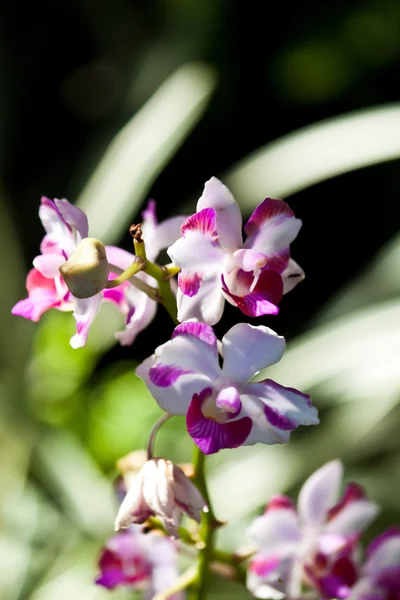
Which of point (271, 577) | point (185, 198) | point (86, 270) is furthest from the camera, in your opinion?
point (185, 198)

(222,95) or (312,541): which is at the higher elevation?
(222,95)

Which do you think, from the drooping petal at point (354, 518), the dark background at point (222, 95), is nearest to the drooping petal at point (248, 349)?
the drooping petal at point (354, 518)

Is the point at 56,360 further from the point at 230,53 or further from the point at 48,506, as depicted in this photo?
the point at 230,53

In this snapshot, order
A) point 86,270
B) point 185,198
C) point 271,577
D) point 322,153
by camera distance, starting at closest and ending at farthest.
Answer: point 86,270
point 271,577
point 322,153
point 185,198

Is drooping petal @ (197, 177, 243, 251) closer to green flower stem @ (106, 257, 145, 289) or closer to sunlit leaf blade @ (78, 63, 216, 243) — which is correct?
green flower stem @ (106, 257, 145, 289)

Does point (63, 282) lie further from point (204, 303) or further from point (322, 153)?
point (322, 153)

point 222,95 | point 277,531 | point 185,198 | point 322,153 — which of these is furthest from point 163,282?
point 222,95

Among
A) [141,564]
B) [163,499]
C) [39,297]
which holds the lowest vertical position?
[141,564]
